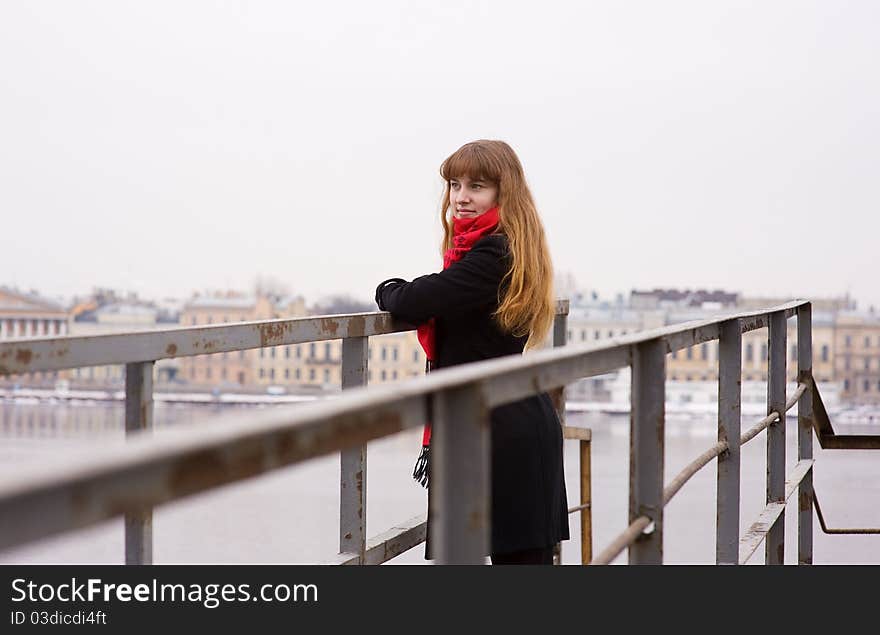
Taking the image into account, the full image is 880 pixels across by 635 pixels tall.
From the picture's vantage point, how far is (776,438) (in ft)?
9.25

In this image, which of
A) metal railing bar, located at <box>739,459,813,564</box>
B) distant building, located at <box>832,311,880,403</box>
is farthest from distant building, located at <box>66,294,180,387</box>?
metal railing bar, located at <box>739,459,813,564</box>

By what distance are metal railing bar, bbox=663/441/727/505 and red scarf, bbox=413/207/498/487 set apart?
15.5 inches

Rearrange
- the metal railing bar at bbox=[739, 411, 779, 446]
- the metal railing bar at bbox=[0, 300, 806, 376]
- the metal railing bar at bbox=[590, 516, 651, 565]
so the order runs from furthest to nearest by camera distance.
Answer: the metal railing bar at bbox=[739, 411, 779, 446]
the metal railing bar at bbox=[0, 300, 806, 376]
the metal railing bar at bbox=[590, 516, 651, 565]

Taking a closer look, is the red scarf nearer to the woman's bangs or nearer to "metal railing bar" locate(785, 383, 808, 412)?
the woman's bangs

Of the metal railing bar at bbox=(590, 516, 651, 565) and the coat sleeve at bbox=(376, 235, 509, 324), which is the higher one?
the coat sleeve at bbox=(376, 235, 509, 324)

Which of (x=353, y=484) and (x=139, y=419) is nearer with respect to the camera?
(x=139, y=419)

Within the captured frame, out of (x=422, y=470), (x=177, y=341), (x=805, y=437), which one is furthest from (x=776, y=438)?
(x=177, y=341)

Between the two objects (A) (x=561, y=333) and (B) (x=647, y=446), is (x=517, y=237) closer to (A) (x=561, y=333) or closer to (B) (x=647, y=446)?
(B) (x=647, y=446)

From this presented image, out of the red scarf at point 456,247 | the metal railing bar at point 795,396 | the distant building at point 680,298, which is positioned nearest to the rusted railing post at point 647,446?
the red scarf at point 456,247

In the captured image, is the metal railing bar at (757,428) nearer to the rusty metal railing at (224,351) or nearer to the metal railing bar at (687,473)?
the metal railing bar at (687,473)

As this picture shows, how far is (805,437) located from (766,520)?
0.84m

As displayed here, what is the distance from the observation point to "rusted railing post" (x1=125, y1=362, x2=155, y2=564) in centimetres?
142

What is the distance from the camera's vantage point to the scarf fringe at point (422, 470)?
1.94 meters
